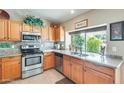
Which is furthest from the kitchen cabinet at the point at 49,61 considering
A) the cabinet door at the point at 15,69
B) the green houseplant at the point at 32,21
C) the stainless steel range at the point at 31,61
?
the green houseplant at the point at 32,21

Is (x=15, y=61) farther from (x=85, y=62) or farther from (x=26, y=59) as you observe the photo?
(x=85, y=62)

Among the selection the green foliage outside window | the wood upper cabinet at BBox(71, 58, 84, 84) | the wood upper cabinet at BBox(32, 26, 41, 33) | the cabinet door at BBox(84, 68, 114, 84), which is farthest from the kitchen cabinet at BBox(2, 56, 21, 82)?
the green foliage outside window

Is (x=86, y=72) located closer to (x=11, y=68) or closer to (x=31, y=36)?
(x=11, y=68)

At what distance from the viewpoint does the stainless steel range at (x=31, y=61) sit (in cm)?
317

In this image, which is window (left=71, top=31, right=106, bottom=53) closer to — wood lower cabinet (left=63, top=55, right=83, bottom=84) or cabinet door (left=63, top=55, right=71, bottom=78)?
wood lower cabinet (left=63, top=55, right=83, bottom=84)

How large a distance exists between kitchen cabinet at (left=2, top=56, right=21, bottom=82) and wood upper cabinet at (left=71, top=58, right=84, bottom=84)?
1.61 metres

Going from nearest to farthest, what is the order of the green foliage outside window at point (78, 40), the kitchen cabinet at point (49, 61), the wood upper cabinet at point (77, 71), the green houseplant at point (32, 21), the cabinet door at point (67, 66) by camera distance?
the wood upper cabinet at point (77, 71), the cabinet door at point (67, 66), the green houseplant at point (32, 21), the green foliage outside window at point (78, 40), the kitchen cabinet at point (49, 61)

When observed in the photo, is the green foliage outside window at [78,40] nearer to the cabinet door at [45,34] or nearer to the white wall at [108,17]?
the white wall at [108,17]

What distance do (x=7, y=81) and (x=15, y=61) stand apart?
579 millimetres

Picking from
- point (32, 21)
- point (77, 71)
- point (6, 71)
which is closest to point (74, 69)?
point (77, 71)

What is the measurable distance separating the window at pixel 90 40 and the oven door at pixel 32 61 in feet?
4.70

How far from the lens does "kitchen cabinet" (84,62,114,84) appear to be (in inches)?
65.7

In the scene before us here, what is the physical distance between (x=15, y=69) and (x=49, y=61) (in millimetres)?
1378

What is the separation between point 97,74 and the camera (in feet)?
6.29
